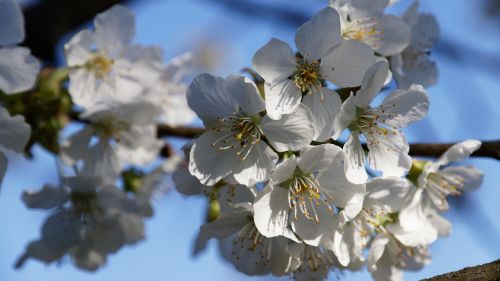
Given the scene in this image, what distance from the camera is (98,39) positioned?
274 centimetres

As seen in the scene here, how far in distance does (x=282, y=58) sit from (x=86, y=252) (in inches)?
54.1

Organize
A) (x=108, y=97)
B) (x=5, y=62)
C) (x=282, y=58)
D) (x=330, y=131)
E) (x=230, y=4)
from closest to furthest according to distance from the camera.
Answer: (x=330, y=131) → (x=282, y=58) → (x=5, y=62) → (x=108, y=97) → (x=230, y=4)

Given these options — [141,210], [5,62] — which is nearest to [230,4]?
[141,210]

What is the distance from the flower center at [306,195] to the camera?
1951 millimetres

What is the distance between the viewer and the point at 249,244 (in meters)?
2.17

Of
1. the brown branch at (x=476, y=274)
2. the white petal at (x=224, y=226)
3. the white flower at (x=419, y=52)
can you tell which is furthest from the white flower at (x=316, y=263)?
the white flower at (x=419, y=52)

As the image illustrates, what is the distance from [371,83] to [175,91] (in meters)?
1.33

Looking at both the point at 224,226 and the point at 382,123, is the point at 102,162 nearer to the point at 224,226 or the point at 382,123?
the point at 224,226

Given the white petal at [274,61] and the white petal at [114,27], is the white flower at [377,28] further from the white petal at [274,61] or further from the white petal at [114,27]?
the white petal at [114,27]

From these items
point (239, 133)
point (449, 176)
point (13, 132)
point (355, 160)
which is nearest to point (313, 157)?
point (355, 160)

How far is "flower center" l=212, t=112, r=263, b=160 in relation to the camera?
1.95 meters

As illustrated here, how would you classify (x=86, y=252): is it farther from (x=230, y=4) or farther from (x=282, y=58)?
(x=230, y=4)

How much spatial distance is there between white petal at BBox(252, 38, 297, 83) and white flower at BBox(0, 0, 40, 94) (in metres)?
0.81

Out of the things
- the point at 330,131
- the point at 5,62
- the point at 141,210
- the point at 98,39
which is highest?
the point at 330,131
